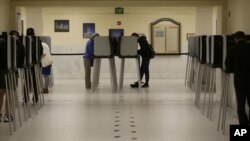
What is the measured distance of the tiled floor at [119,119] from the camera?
7.81 meters

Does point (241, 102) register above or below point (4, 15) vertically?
below

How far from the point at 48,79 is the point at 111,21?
6.72 m

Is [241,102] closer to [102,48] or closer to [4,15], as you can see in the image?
[102,48]

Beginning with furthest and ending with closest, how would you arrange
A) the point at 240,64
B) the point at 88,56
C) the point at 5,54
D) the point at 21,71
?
the point at 88,56 → the point at 21,71 → the point at 5,54 → the point at 240,64

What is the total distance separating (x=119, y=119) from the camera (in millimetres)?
9375

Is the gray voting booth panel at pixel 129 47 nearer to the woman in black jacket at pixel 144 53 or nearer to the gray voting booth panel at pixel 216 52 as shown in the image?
the woman in black jacket at pixel 144 53

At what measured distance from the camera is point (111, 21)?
2036 centimetres

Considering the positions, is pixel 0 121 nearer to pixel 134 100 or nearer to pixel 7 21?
pixel 134 100

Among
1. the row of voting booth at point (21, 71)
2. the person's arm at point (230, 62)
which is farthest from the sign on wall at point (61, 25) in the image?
the person's arm at point (230, 62)

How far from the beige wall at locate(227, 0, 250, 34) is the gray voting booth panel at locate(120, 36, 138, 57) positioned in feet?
8.61

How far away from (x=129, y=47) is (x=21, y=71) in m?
4.51

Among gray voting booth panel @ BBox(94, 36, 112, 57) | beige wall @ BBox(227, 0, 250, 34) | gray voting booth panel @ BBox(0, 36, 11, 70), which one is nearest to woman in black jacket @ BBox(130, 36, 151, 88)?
gray voting booth panel @ BBox(94, 36, 112, 57)

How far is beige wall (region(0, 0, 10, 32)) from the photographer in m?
13.9

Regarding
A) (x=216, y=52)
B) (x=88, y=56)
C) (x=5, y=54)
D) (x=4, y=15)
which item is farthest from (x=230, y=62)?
(x=4, y=15)
